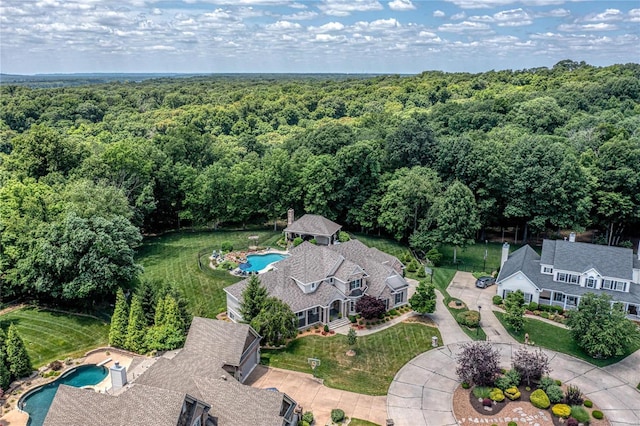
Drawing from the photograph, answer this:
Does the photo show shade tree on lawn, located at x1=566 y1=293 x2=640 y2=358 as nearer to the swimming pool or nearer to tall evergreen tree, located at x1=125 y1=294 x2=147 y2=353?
the swimming pool

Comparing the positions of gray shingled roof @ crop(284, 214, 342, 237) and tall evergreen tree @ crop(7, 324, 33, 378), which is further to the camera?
gray shingled roof @ crop(284, 214, 342, 237)

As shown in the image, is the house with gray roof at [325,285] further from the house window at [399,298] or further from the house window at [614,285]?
the house window at [614,285]

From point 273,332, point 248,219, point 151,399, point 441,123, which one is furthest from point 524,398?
point 441,123

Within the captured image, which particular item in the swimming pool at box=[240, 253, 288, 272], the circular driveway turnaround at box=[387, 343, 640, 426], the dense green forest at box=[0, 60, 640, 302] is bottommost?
the circular driveway turnaround at box=[387, 343, 640, 426]

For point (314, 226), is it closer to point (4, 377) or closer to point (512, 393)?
point (512, 393)

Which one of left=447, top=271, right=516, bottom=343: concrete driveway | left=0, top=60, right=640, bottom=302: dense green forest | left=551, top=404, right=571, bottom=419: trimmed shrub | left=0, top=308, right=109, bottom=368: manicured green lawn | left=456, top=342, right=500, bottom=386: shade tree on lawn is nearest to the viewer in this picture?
left=551, top=404, right=571, bottom=419: trimmed shrub

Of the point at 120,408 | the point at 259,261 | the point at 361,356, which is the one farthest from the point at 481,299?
the point at 120,408

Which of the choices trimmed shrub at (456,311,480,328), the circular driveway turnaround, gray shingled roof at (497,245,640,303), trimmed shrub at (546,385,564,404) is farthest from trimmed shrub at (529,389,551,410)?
gray shingled roof at (497,245,640,303)
